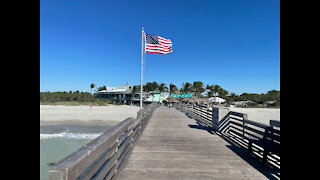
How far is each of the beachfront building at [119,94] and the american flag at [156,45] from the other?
59314mm

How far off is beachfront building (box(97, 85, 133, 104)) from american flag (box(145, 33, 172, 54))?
59314 mm

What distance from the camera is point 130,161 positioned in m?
3.98

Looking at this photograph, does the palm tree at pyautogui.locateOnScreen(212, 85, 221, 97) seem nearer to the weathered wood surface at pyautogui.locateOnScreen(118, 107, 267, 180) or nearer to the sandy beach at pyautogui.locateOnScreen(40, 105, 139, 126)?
the sandy beach at pyautogui.locateOnScreen(40, 105, 139, 126)

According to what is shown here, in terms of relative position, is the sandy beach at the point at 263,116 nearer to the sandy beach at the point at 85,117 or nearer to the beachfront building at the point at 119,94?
the sandy beach at the point at 85,117

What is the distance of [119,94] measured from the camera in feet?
242

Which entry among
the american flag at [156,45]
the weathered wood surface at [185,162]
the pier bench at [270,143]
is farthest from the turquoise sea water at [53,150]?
the pier bench at [270,143]

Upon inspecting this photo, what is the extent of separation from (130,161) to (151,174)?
0.80m

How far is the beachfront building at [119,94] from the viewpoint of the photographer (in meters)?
72.2

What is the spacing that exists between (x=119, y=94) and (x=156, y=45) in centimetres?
6446

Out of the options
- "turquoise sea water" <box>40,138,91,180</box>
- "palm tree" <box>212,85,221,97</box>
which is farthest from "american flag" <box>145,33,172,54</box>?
"palm tree" <box>212,85,221,97</box>
